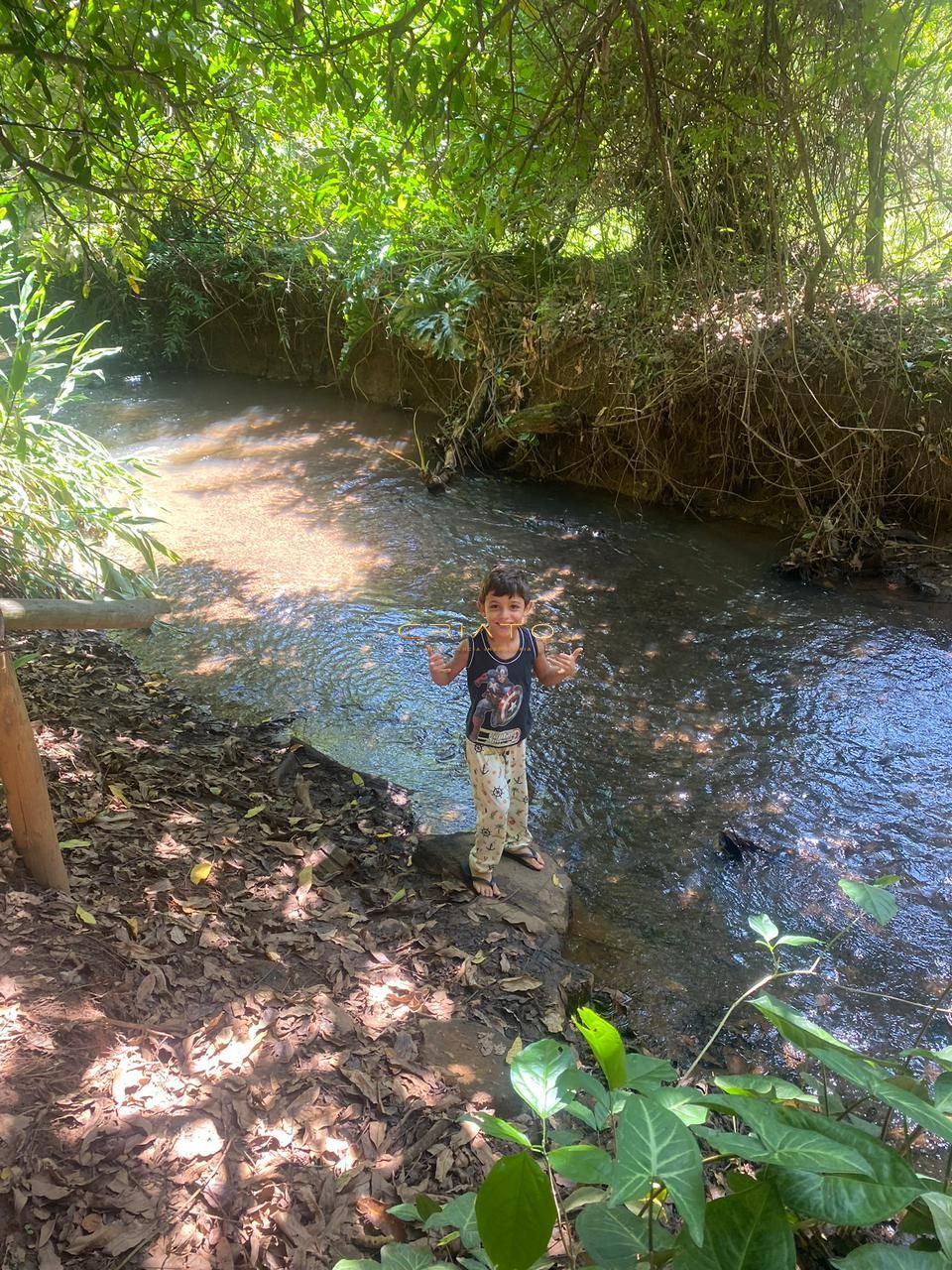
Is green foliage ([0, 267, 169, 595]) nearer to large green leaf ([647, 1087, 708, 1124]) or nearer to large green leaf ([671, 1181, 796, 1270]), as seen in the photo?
large green leaf ([647, 1087, 708, 1124])

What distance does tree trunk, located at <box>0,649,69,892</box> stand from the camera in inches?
90.7

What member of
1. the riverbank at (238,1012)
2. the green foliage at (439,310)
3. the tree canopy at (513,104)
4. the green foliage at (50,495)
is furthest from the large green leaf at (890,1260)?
the green foliage at (439,310)

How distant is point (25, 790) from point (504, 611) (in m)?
1.61

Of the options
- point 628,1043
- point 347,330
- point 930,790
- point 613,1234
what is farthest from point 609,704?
point 347,330

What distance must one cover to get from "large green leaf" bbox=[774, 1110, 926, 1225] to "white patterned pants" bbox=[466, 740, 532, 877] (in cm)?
193

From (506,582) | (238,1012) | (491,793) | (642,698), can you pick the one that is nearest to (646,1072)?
(238,1012)

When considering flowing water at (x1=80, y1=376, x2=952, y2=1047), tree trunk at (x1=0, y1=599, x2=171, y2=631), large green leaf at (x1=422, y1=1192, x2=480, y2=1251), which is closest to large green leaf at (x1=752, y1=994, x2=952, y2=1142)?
large green leaf at (x1=422, y1=1192, x2=480, y2=1251)

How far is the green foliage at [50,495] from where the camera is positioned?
4727 millimetres

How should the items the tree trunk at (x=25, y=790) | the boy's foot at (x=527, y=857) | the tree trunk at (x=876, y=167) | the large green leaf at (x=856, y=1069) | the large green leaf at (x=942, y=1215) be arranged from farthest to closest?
1. the tree trunk at (x=876, y=167)
2. the boy's foot at (x=527, y=857)
3. the tree trunk at (x=25, y=790)
4. the large green leaf at (x=856, y=1069)
5. the large green leaf at (x=942, y=1215)

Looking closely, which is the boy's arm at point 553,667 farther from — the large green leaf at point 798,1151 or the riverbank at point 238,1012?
the large green leaf at point 798,1151

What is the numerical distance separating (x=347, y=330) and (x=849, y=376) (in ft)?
19.5

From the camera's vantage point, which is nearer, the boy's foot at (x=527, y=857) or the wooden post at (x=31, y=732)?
the wooden post at (x=31, y=732)

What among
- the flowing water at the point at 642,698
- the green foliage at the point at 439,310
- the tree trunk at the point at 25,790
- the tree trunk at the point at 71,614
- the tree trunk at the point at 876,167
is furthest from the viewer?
the green foliage at the point at 439,310

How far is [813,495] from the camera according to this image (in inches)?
263
